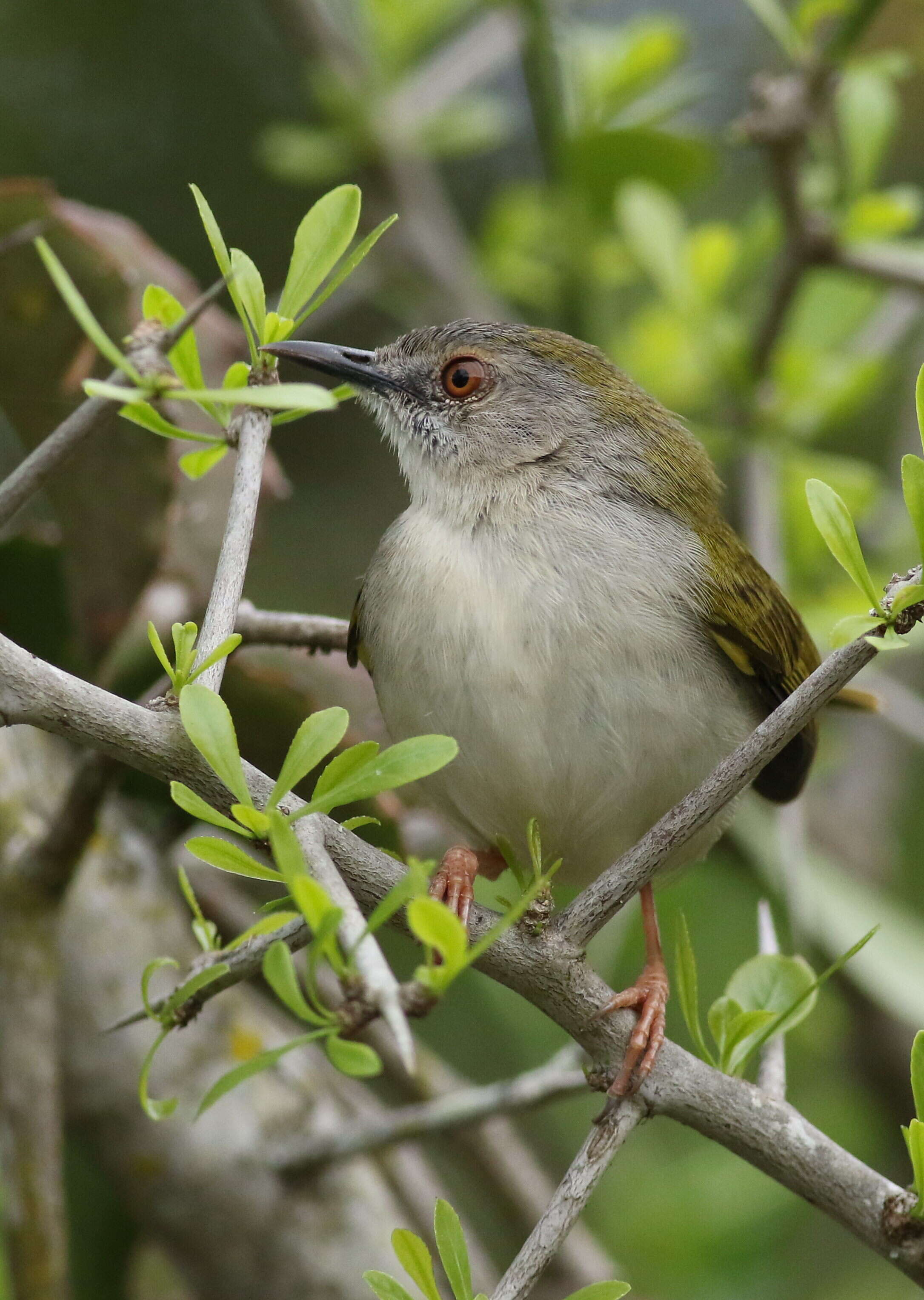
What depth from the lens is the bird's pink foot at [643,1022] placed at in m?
2.26

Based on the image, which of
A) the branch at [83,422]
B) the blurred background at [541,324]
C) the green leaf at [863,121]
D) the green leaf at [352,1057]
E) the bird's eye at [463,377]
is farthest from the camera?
the green leaf at [863,121]

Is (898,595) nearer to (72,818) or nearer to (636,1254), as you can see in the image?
(72,818)

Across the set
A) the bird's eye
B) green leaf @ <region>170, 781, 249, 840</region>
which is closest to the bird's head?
the bird's eye

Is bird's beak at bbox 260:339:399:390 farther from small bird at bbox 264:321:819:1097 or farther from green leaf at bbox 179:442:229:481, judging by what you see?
green leaf at bbox 179:442:229:481

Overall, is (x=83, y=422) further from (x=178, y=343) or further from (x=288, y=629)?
(x=288, y=629)

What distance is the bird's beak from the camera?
2.81 meters

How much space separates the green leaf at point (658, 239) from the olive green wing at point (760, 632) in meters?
1.18

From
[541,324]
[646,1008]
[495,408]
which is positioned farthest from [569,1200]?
[541,324]

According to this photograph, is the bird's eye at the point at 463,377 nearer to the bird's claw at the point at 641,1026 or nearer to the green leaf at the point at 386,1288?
the bird's claw at the point at 641,1026

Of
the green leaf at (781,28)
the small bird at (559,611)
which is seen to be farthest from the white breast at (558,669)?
the green leaf at (781,28)

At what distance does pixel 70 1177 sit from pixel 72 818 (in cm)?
146

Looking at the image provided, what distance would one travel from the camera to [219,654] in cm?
173

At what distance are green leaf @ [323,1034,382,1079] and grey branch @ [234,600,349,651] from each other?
4.46 ft

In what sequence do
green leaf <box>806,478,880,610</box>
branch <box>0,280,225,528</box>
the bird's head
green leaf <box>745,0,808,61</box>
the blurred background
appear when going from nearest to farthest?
green leaf <box>806,478,880,610</box>
branch <box>0,280,225,528</box>
the blurred background
the bird's head
green leaf <box>745,0,808,61</box>
